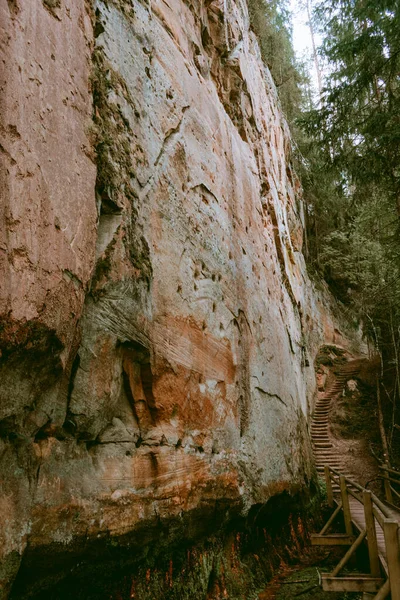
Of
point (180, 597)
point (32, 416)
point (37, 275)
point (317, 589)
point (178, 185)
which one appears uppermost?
point (178, 185)

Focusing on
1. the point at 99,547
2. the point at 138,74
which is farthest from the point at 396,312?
the point at 99,547

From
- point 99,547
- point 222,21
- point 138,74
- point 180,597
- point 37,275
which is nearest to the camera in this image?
point 37,275

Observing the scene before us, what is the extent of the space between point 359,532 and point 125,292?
656cm

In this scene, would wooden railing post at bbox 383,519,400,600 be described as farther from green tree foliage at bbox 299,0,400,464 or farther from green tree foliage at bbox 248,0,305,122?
green tree foliage at bbox 248,0,305,122

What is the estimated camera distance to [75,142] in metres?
4.62

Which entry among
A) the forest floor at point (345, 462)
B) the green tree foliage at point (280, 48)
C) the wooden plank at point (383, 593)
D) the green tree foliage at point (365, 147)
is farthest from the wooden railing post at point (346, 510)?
the green tree foliage at point (280, 48)

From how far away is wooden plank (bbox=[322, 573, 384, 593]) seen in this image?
6031 mm

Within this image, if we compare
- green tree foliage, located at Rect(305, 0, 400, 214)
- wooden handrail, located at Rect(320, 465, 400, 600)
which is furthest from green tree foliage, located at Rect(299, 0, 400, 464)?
wooden handrail, located at Rect(320, 465, 400, 600)

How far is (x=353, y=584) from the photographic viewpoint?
609 centimetres

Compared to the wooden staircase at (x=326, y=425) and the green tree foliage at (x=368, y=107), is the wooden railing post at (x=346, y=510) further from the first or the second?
the green tree foliage at (x=368, y=107)

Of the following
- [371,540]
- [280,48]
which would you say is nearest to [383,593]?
[371,540]

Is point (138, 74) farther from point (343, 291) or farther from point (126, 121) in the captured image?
point (343, 291)

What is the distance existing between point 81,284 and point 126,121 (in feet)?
8.62

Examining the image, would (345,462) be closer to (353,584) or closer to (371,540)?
(371,540)
